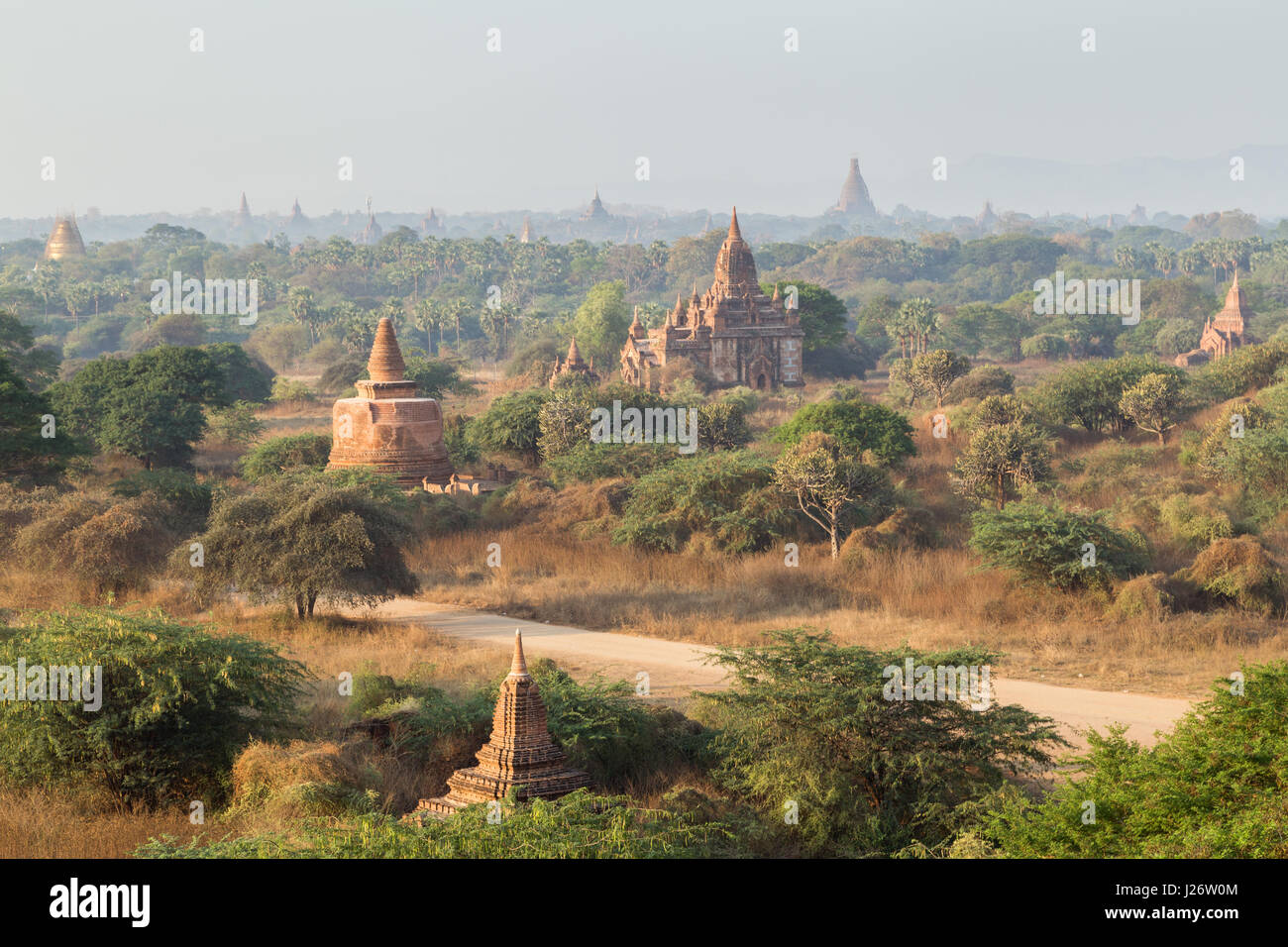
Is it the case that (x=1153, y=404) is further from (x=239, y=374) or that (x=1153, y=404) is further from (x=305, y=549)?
(x=239, y=374)

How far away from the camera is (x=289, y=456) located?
39562mm

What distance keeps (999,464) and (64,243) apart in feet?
603

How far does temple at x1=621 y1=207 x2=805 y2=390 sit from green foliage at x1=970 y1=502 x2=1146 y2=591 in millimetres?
43039

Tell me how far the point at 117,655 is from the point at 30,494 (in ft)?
50.1

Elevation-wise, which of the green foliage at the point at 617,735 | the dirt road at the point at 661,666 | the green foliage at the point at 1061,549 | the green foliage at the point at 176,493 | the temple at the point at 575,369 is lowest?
the dirt road at the point at 661,666

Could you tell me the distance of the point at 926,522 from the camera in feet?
101

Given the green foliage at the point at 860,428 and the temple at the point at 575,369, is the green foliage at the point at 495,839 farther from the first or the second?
the temple at the point at 575,369

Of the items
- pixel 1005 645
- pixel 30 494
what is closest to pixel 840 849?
pixel 1005 645

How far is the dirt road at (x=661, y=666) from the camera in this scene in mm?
18578

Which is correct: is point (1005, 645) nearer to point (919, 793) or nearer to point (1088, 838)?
point (919, 793)

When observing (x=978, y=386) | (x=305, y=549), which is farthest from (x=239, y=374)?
(x=305, y=549)

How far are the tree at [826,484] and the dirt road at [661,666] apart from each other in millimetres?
7829

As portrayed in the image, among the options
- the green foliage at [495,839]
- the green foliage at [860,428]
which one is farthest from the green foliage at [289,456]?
the green foliage at [495,839]

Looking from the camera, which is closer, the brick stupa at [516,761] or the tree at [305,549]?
the brick stupa at [516,761]
